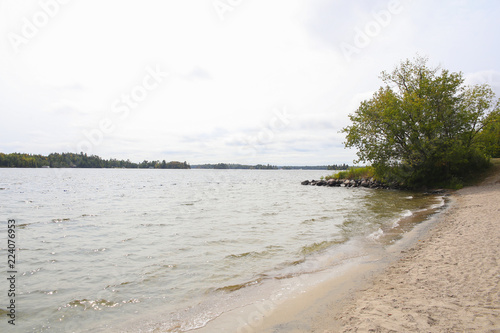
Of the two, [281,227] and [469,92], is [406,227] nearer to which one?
[281,227]

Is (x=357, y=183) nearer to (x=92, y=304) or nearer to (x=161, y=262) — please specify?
(x=161, y=262)

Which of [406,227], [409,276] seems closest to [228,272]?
[409,276]

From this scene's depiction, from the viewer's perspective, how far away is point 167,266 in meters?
8.55

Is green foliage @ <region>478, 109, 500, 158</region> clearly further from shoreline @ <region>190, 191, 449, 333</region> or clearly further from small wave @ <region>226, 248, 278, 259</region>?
small wave @ <region>226, 248, 278, 259</region>

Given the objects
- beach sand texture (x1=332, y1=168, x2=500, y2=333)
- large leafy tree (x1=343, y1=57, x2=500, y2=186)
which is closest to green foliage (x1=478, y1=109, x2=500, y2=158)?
large leafy tree (x1=343, y1=57, x2=500, y2=186)

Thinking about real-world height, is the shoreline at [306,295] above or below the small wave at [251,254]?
above

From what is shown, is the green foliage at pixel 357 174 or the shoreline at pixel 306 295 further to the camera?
the green foliage at pixel 357 174

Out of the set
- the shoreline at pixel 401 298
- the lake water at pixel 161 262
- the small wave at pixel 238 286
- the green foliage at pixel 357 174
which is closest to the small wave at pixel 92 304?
the lake water at pixel 161 262

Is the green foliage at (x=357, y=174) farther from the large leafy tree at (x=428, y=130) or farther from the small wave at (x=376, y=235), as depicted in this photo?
the small wave at (x=376, y=235)

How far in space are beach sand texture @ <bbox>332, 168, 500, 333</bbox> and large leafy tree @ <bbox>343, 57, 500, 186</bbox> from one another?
2434 centimetres

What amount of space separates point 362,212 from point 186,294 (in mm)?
14946

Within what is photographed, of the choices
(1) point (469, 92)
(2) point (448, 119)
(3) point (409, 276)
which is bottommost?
(3) point (409, 276)

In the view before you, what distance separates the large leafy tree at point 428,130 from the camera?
2973 centimetres

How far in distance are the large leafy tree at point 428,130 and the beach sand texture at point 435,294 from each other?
79.9 feet
